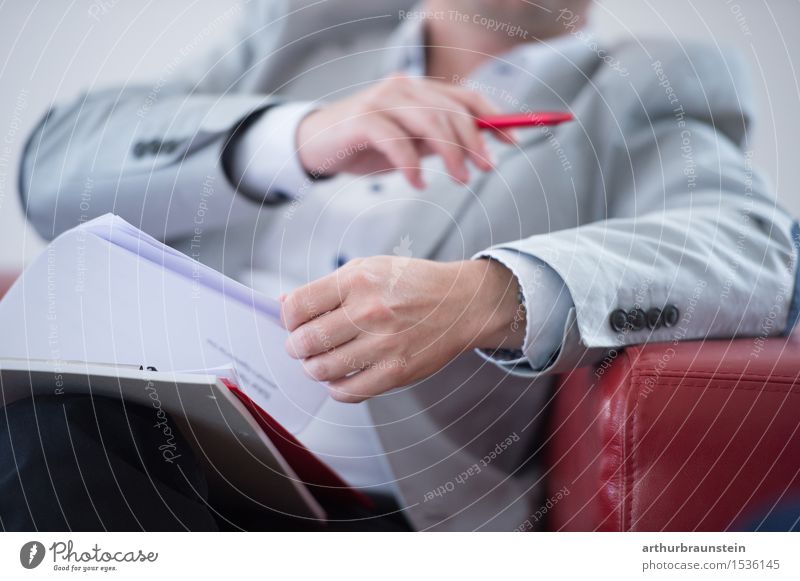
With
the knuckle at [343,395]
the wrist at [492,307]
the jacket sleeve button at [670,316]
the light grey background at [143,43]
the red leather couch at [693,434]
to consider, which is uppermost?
the light grey background at [143,43]

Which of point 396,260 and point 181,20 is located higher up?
point 181,20

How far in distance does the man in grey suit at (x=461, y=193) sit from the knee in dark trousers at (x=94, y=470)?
13 cm

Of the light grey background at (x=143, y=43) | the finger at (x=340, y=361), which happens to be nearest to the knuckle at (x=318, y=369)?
the finger at (x=340, y=361)

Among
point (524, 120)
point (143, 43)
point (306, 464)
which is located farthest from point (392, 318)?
point (143, 43)

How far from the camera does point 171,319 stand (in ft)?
1.66

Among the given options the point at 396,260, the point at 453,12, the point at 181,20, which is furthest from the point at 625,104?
the point at 181,20

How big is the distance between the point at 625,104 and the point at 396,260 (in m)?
0.30

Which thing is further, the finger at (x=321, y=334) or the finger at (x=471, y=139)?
the finger at (x=471, y=139)

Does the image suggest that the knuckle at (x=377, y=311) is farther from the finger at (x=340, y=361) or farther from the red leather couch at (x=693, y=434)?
the red leather couch at (x=693, y=434)

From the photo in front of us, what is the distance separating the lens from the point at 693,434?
506 mm

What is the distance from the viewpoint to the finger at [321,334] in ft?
1.60

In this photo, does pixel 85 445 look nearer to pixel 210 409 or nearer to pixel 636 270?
pixel 210 409

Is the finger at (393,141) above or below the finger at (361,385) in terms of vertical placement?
above

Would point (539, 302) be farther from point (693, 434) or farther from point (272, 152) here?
point (272, 152)
